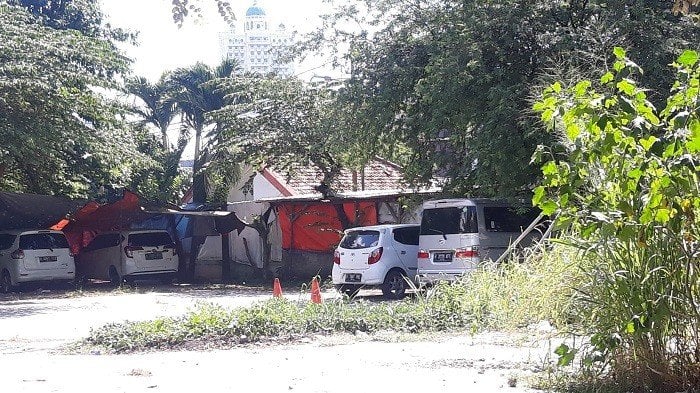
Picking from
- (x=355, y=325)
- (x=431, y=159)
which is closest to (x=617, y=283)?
(x=355, y=325)

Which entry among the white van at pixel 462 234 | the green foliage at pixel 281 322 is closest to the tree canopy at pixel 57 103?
the green foliage at pixel 281 322

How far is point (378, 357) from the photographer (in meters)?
10.1

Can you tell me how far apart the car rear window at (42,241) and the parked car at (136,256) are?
4.78 ft

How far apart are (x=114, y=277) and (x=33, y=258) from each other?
8.48ft

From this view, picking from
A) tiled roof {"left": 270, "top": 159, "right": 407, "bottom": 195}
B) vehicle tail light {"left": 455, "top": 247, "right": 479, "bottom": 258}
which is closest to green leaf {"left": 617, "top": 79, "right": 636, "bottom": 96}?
vehicle tail light {"left": 455, "top": 247, "right": 479, "bottom": 258}

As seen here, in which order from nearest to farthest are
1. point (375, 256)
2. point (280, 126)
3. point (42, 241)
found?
point (375, 256) → point (42, 241) → point (280, 126)

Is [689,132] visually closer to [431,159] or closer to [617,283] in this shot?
[617,283]

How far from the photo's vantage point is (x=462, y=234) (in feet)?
54.6

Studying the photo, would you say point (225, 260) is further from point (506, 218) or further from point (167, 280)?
point (506, 218)

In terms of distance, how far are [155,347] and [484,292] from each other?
4.23 meters

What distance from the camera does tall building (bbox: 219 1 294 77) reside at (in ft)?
32.7

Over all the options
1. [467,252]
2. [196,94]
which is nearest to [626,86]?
[467,252]

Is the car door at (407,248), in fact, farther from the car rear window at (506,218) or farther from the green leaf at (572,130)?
the green leaf at (572,130)

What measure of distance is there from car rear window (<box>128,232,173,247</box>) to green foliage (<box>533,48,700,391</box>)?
18.6 m
